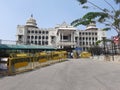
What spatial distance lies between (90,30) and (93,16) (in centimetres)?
12410

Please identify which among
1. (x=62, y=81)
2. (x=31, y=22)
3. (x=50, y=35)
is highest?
(x=31, y=22)

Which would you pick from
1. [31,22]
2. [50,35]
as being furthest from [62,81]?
[31,22]

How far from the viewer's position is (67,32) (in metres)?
131

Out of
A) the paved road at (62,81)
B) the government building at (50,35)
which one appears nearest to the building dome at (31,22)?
the government building at (50,35)

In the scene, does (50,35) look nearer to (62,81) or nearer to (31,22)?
(31,22)

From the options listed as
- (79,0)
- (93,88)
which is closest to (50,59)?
(79,0)

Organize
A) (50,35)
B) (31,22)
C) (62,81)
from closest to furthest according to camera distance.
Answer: (62,81) → (50,35) → (31,22)

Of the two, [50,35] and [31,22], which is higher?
[31,22]

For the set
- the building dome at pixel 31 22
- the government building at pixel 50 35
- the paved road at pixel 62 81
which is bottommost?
the paved road at pixel 62 81

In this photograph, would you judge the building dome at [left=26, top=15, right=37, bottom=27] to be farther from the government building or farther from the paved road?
the paved road

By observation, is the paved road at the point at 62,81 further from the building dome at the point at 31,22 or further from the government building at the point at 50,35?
the building dome at the point at 31,22

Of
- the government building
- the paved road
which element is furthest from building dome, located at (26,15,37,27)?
the paved road

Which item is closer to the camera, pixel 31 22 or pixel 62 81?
pixel 62 81

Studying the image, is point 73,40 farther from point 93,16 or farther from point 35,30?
point 93,16
